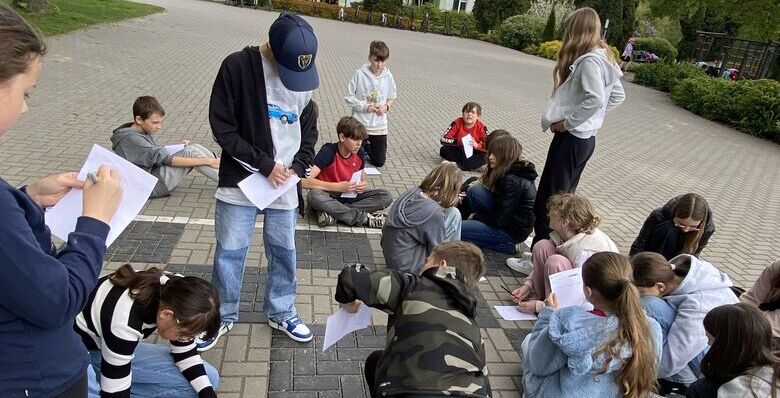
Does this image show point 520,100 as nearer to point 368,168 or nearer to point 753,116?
point 753,116

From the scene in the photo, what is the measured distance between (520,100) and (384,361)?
12538mm

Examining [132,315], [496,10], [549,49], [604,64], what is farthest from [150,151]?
[496,10]

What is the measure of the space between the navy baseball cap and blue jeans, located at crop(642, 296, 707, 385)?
221 cm

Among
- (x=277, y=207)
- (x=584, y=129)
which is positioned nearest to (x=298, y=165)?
(x=277, y=207)

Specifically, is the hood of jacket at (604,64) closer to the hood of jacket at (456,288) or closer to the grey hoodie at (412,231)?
the grey hoodie at (412,231)

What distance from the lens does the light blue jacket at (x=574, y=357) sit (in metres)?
2.39

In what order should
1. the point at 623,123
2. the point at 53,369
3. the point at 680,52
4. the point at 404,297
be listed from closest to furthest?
1. the point at 53,369
2. the point at 404,297
3. the point at 623,123
4. the point at 680,52

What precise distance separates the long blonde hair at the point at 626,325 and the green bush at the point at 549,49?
82.1ft

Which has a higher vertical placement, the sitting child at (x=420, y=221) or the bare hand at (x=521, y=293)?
the sitting child at (x=420, y=221)

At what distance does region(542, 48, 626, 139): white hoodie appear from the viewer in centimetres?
395

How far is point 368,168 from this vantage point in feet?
21.5

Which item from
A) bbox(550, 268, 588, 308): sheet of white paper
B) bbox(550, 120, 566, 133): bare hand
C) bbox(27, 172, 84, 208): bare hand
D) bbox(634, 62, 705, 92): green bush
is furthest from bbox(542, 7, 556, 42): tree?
bbox(27, 172, 84, 208): bare hand

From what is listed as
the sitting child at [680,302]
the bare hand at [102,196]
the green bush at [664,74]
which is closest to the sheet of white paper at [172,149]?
the bare hand at [102,196]

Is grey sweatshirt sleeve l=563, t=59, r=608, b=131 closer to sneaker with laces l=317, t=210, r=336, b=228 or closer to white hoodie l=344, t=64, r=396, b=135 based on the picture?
sneaker with laces l=317, t=210, r=336, b=228
